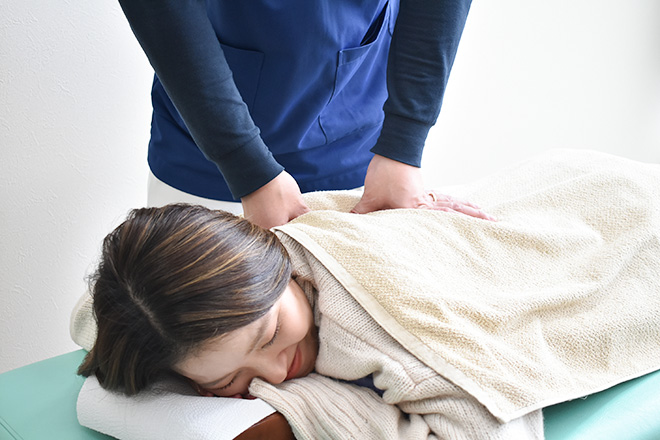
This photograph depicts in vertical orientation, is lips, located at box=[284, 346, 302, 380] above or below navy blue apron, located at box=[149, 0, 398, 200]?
below

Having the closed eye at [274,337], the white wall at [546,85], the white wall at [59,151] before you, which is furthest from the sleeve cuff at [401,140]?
the white wall at [546,85]

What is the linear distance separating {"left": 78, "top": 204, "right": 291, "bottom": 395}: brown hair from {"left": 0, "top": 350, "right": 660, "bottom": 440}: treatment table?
14 centimetres

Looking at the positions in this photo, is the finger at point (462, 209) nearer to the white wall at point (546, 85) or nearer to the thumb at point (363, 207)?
the thumb at point (363, 207)

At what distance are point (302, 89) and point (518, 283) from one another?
1.90 ft

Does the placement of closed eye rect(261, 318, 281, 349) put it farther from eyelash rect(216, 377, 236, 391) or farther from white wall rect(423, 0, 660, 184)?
white wall rect(423, 0, 660, 184)

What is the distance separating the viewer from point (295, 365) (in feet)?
3.09

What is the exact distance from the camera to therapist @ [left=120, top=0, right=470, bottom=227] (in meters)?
1.05

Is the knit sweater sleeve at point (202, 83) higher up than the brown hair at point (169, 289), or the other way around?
the knit sweater sleeve at point (202, 83)

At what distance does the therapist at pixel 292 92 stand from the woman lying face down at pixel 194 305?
8.3 inches

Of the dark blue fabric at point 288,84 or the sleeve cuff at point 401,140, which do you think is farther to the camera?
the sleeve cuff at point 401,140

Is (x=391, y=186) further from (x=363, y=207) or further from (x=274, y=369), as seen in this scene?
(x=274, y=369)

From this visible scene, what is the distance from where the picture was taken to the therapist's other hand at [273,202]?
3.66 feet

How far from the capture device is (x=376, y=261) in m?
0.94

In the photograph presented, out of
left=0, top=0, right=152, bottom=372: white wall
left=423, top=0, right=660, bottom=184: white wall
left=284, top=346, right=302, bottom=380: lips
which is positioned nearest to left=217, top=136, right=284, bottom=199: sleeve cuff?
left=284, top=346, right=302, bottom=380: lips
